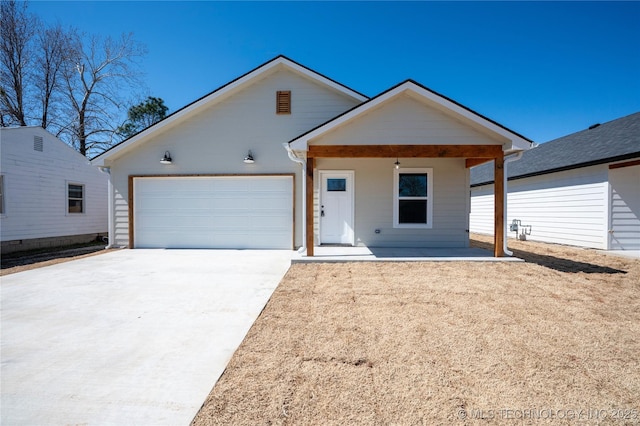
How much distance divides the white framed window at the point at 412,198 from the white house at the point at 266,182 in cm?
3

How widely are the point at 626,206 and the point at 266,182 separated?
37.0 ft

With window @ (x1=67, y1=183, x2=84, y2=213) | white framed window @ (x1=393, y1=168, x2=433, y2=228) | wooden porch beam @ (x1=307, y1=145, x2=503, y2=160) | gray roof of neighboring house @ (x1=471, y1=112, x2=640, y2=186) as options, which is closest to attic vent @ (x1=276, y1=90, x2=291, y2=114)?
wooden porch beam @ (x1=307, y1=145, x2=503, y2=160)

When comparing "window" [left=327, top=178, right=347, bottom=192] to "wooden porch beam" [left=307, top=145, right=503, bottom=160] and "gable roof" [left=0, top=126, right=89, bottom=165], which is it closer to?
"wooden porch beam" [left=307, top=145, right=503, bottom=160]

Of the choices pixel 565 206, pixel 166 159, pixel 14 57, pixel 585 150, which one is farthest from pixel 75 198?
pixel 585 150

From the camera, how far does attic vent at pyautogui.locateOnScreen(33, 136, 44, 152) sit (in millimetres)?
9969

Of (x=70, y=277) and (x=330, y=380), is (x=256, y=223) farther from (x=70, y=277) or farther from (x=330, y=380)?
(x=330, y=380)

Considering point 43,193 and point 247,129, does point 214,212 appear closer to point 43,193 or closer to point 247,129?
point 247,129

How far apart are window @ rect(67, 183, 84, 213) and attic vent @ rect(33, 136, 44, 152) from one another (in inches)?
65.6

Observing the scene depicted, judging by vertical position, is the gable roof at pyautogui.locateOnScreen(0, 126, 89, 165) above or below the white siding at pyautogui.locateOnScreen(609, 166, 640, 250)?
above

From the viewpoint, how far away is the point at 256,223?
29.1 ft

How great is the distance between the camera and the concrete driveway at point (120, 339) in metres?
2.06

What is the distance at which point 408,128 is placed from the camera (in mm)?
6496

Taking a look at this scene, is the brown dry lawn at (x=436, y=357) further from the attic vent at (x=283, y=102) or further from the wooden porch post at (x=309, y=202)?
the attic vent at (x=283, y=102)

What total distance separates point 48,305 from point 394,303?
508cm
